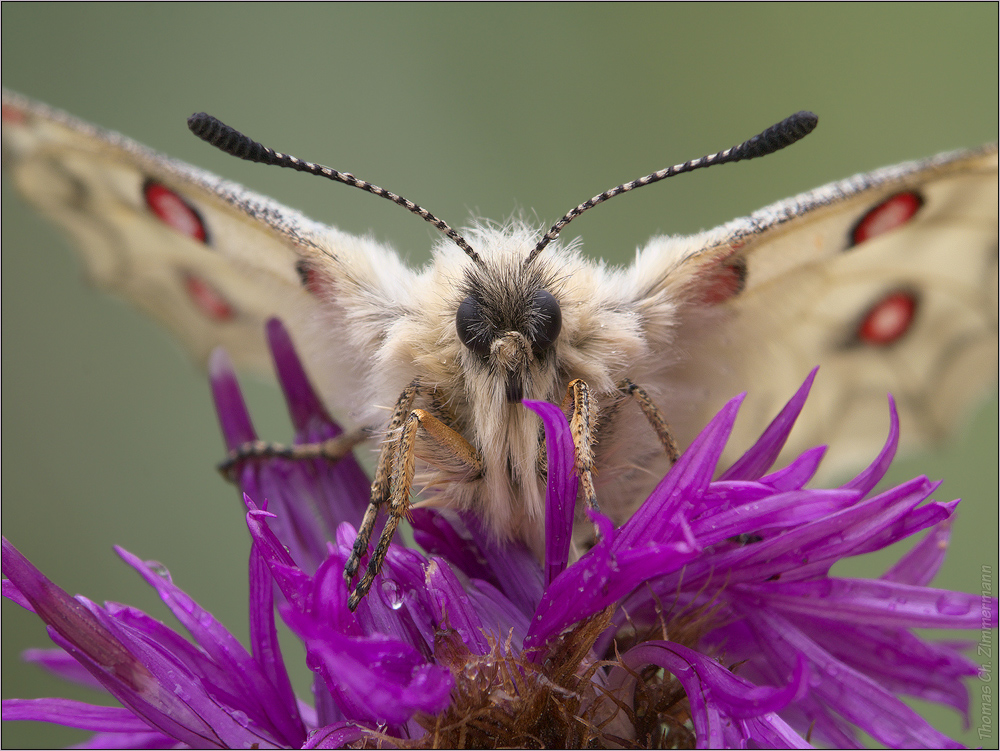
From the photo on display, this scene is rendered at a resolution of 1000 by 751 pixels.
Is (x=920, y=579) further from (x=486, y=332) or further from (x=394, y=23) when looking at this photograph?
(x=394, y=23)

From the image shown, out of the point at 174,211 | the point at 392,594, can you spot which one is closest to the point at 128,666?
the point at 392,594

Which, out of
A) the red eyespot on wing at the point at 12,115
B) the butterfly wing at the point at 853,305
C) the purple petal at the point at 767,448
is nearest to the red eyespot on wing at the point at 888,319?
the butterfly wing at the point at 853,305

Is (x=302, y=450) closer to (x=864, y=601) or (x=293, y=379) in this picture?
(x=293, y=379)

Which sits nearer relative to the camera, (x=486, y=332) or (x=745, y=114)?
(x=486, y=332)

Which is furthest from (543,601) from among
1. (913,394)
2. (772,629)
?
(913,394)

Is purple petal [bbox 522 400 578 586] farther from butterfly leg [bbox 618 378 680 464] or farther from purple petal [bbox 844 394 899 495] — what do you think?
purple petal [bbox 844 394 899 495]

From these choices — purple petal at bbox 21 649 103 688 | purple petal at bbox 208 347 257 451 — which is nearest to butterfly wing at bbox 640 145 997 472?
purple petal at bbox 208 347 257 451
